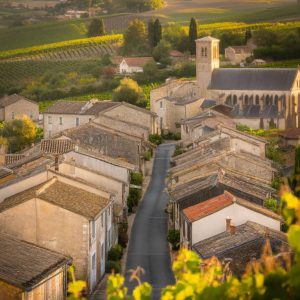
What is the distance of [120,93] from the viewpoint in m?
90.9

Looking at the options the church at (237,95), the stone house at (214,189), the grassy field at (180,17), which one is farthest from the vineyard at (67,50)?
the stone house at (214,189)

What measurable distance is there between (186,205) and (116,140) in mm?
19075

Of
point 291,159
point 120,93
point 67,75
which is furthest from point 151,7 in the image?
point 291,159

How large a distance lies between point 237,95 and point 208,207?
167 ft

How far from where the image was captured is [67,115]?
257 ft

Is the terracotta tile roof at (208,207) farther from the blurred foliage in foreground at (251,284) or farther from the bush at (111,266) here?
the blurred foliage in foreground at (251,284)

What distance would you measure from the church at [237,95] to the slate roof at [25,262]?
4940cm

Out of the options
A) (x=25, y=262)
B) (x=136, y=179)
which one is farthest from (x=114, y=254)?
(x=136, y=179)

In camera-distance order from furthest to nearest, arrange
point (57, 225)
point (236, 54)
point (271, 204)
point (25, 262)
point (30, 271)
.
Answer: point (236, 54) < point (271, 204) < point (57, 225) < point (25, 262) < point (30, 271)

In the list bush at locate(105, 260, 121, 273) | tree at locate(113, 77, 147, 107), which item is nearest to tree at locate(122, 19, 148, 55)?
tree at locate(113, 77, 147, 107)

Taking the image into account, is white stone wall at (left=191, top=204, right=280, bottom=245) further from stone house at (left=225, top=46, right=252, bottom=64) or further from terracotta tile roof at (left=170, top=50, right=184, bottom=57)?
terracotta tile roof at (left=170, top=50, right=184, bottom=57)

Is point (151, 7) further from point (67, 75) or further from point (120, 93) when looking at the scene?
point (120, 93)

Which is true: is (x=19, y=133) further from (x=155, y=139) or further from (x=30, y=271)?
(x=30, y=271)

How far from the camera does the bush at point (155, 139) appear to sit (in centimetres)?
7200
